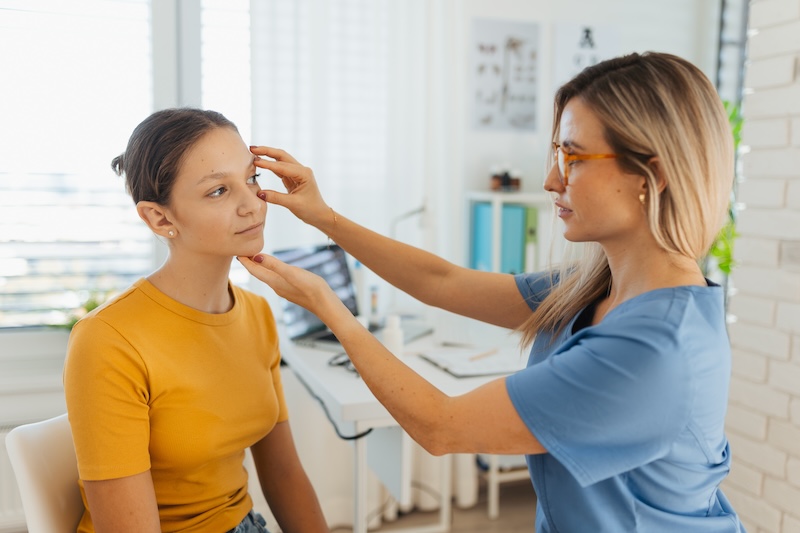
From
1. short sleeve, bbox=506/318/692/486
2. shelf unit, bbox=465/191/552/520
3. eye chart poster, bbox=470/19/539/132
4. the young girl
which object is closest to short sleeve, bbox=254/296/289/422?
the young girl

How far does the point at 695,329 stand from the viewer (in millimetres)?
987

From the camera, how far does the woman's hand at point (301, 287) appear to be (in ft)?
3.78

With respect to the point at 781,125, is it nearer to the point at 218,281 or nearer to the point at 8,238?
the point at 218,281

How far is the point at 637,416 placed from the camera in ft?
3.05

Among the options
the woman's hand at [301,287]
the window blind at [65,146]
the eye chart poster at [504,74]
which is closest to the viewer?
the woman's hand at [301,287]

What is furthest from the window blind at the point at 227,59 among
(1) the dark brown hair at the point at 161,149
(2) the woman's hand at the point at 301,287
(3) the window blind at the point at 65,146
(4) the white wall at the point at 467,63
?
(2) the woman's hand at the point at 301,287

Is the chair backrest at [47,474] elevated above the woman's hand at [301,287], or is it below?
below

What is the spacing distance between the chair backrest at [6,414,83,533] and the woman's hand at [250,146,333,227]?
22.4 inches

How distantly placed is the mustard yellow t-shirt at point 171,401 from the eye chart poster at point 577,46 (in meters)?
2.00

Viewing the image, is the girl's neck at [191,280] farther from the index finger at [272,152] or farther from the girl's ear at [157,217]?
the index finger at [272,152]

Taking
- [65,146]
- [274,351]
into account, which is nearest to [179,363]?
[274,351]

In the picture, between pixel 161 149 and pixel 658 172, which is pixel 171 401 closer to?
pixel 161 149

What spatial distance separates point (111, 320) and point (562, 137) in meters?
0.80

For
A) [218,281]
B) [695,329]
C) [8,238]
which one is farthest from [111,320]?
[8,238]
